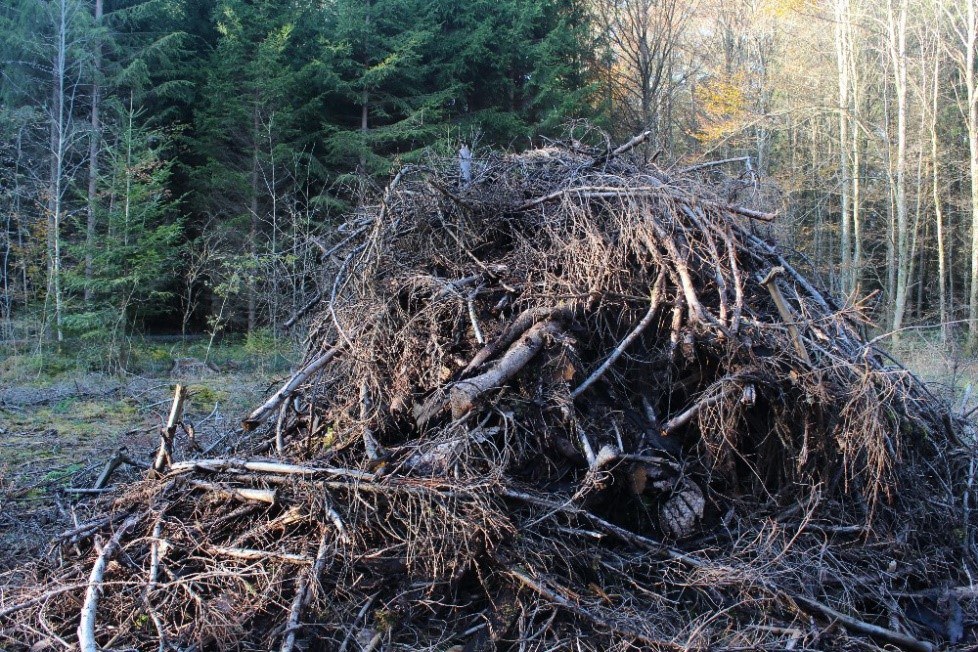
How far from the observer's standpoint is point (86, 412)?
373 inches

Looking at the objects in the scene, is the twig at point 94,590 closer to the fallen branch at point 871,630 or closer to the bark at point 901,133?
the fallen branch at point 871,630

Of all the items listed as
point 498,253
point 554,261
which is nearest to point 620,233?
point 554,261

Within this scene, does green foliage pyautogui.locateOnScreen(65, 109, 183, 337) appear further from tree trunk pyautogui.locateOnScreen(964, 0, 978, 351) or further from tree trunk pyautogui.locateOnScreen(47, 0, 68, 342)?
tree trunk pyautogui.locateOnScreen(964, 0, 978, 351)

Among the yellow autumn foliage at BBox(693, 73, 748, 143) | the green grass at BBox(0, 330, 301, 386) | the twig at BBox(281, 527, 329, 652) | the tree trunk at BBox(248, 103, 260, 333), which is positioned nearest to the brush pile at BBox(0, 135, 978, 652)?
the twig at BBox(281, 527, 329, 652)

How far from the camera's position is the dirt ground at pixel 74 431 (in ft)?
17.3

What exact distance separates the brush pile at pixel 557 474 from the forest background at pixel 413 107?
11739 mm

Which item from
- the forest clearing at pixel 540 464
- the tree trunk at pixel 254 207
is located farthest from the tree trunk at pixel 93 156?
the forest clearing at pixel 540 464

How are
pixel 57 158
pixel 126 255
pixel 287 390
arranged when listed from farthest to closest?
pixel 57 158
pixel 126 255
pixel 287 390

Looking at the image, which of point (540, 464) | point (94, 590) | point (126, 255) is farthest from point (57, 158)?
point (540, 464)

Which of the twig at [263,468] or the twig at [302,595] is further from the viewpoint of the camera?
the twig at [263,468]

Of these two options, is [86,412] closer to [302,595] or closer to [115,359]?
[115,359]

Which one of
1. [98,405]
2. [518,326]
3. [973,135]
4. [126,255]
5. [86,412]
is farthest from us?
[973,135]

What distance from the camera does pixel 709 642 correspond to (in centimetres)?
339

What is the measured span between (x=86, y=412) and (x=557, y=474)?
307 inches
